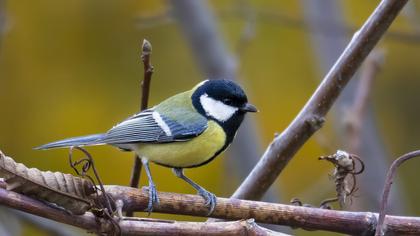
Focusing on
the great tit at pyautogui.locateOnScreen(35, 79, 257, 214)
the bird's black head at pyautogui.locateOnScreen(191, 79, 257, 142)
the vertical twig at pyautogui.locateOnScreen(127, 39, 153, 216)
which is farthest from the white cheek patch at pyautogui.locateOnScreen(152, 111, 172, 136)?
the vertical twig at pyautogui.locateOnScreen(127, 39, 153, 216)

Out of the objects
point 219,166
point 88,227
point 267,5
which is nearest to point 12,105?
point 219,166

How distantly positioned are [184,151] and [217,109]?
0.70 ft

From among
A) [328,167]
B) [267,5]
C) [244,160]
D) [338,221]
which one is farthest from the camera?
[267,5]

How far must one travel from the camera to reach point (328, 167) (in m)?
4.03

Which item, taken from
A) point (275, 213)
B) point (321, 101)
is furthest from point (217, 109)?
point (275, 213)

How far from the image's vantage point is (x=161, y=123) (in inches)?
83.3

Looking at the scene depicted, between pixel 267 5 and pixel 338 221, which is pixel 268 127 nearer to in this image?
pixel 267 5

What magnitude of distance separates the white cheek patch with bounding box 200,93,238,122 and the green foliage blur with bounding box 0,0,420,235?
1.56 meters

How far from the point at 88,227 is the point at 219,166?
264 cm

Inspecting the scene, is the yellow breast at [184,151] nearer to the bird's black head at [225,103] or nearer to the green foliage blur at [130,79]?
the bird's black head at [225,103]

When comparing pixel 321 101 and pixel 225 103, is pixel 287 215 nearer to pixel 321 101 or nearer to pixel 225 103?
pixel 321 101

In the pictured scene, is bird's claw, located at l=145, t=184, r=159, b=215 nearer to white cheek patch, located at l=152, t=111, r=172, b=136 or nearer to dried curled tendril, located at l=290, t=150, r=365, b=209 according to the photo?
dried curled tendril, located at l=290, t=150, r=365, b=209

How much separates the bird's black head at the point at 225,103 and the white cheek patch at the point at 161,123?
13cm

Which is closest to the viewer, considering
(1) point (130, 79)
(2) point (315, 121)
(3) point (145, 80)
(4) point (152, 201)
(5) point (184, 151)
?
A: (4) point (152, 201)
